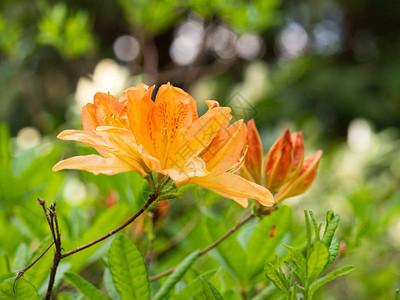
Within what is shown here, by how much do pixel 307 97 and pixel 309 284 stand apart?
13.6 feet

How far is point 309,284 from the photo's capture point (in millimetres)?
348

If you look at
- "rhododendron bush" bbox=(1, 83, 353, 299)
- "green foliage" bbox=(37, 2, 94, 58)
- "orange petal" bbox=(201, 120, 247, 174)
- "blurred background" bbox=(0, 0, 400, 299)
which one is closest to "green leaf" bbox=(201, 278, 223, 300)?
"rhododendron bush" bbox=(1, 83, 353, 299)

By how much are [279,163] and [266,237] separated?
115mm

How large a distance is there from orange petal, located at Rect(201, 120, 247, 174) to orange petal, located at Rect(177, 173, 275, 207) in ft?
0.07

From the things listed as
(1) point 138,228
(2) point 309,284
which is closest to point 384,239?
(1) point 138,228

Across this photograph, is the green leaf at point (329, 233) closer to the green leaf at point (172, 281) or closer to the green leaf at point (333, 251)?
the green leaf at point (333, 251)

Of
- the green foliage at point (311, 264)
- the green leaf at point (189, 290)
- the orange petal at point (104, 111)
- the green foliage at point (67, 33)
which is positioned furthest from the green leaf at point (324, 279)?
the green foliage at point (67, 33)

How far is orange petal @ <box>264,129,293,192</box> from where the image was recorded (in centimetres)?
47

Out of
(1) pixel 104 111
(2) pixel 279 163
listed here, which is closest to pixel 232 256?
(2) pixel 279 163

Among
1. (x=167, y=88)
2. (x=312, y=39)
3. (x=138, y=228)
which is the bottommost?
(x=312, y=39)

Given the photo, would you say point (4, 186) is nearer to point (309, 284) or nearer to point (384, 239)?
point (309, 284)

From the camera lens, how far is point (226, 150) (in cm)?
39

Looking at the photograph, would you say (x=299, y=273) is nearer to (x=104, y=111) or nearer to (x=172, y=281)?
(x=172, y=281)

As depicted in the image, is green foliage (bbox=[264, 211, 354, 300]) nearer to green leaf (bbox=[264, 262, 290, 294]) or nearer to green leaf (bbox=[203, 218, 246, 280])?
green leaf (bbox=[264, 262, 290, 294])
